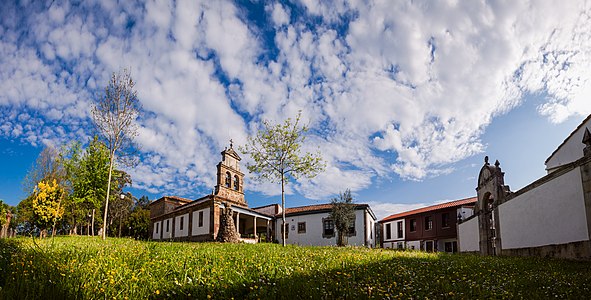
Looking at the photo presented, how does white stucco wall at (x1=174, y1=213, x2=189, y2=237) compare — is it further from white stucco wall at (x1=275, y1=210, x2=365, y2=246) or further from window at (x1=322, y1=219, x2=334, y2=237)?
window at (x1=322, y1=219, x2=334, y2=237)

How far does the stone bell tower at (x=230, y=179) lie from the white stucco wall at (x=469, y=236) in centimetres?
1960

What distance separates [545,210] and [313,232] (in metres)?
27.1

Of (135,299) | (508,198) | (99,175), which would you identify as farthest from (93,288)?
(99,175)

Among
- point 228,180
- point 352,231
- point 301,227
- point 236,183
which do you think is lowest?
point 352,231

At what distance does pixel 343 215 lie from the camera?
32875mm

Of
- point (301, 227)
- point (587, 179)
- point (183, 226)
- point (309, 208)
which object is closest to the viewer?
point (587, 179)

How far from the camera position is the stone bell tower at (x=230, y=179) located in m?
32.1

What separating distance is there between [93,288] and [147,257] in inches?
97.8

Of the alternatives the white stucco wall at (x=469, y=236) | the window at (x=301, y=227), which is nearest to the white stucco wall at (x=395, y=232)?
the window at (x=301, y=227)

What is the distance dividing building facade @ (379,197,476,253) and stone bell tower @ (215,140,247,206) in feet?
68.7

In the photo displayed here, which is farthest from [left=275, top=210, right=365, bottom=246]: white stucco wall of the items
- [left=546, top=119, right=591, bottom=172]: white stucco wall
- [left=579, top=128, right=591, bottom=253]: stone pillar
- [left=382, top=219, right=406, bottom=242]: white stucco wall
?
[left=579, top=128, right=591, bottom=253]: stone pillar

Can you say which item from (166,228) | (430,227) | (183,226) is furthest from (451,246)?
(166,228)

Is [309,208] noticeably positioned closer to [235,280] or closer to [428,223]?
[428,223]

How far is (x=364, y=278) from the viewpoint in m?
7.21
